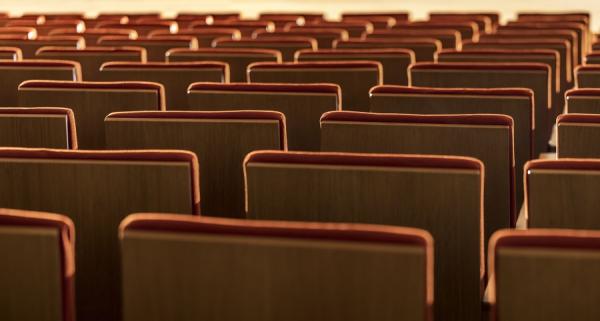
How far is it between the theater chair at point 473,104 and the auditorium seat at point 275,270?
1.59ft

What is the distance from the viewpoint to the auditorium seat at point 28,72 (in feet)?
3.76

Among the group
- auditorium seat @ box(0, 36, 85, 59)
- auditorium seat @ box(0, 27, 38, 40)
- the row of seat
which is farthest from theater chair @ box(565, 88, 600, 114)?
auditorium seat @ box(0, 27, 38, 40)

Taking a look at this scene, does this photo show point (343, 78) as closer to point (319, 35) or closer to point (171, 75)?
point (171, 75)

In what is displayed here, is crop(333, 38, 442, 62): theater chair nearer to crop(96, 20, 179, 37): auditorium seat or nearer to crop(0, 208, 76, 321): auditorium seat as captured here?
crop(96, 20, 179, 37): auditorium seat

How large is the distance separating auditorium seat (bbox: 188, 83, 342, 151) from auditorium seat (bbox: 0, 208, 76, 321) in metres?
0.47

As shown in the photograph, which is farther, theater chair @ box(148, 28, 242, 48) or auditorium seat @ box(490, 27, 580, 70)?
theater chair @ box(148, 28, 242, 48)

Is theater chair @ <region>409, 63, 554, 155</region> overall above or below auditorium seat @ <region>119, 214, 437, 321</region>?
above

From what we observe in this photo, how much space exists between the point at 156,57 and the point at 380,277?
47.1 inches

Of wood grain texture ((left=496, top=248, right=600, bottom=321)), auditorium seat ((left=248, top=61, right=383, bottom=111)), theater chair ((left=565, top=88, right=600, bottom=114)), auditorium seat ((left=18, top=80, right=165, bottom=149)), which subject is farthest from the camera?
auditorium seat ((left=248, top=61, right=383, bottom=111))

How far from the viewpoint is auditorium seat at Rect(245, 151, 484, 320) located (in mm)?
559

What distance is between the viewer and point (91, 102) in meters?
0.97

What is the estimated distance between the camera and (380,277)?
1.33 feet

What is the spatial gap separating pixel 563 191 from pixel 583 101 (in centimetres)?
33

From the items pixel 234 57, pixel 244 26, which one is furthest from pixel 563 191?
pixel 244 26
